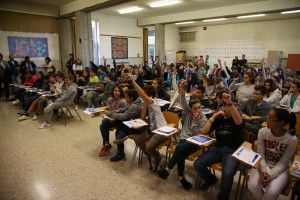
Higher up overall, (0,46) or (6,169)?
(0,46)

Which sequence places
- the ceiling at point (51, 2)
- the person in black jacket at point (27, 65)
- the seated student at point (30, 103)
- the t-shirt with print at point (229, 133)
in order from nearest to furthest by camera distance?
the t-shirt with print at point (229, 133) → the seated student at point (30, 103) → the person in black jacket at point (27, 65) → the ceiling at point (51, 2)

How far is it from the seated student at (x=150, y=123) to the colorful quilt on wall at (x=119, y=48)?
924 centimetres

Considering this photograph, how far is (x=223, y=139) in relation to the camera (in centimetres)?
241

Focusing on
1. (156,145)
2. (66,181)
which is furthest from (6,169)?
(156,145)


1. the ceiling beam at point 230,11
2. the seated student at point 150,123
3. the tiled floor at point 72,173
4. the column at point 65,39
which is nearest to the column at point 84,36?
the column at point 65,39

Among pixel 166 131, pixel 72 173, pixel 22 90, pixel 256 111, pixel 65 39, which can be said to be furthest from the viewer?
pixel 65 39

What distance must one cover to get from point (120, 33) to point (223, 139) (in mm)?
10793

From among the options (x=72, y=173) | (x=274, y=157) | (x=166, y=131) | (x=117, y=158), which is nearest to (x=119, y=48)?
(x=117, y=158)

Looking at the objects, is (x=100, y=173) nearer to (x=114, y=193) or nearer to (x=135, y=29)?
(x=114, y=193)

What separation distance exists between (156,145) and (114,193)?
779 mm

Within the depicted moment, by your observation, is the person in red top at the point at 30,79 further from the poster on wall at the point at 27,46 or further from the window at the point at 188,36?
the window at the point at 188,36

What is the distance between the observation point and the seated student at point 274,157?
6.32 feet

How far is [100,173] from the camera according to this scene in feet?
9.59

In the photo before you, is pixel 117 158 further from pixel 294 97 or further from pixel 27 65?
pixel 27 65
